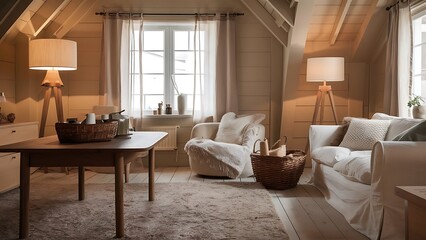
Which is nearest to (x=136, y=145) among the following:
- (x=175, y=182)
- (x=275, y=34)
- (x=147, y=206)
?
(x=147, y=206)

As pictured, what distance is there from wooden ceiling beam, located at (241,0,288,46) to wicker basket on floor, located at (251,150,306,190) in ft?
5.89

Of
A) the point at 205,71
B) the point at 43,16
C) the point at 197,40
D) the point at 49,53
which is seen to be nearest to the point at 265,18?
the point at 197,40

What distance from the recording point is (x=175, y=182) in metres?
4.39

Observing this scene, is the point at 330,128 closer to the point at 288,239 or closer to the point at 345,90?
the point at 345,90

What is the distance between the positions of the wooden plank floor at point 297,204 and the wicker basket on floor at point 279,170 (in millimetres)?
81

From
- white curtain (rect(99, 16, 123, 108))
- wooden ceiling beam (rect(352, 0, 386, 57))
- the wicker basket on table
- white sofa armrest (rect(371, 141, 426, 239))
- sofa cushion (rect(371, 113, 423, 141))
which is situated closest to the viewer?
white sofa armrest (rect(371, 141, 426, 239))

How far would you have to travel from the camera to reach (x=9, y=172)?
155 inches

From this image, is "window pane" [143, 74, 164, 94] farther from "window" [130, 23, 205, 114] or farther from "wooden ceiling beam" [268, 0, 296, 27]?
"wooden ceiling beam" [268, 0, 296, 27]

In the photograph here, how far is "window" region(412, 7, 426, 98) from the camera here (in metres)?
4.36

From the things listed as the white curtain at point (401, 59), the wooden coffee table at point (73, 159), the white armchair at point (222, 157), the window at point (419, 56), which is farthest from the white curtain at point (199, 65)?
the wooden coffee table at point (73, 159)

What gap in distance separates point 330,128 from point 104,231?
256 centimetres

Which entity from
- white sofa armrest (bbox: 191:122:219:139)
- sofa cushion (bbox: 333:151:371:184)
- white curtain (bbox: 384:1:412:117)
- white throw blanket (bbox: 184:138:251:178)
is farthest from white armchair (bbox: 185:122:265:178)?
white curtain (bbox: 384:1:412:117)

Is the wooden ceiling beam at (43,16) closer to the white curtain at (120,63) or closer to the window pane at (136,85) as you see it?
the white curtain at (120,63)

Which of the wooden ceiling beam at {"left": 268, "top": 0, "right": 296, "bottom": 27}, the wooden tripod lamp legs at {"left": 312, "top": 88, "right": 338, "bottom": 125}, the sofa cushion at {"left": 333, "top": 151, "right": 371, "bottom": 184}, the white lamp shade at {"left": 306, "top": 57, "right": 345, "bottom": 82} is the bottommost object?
the sofa cushion at {"left": 333, "top": 151, "right": 371, "bottom": 184}
